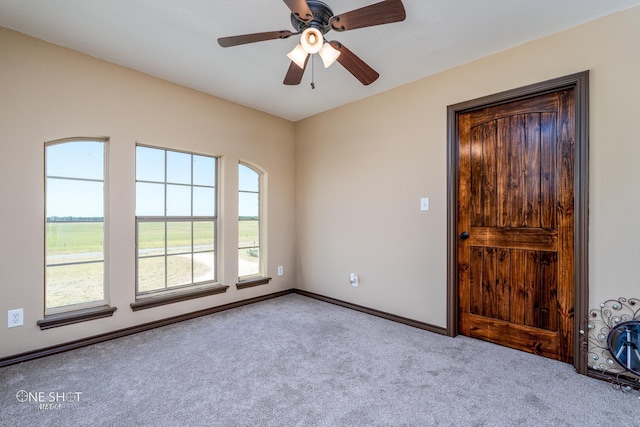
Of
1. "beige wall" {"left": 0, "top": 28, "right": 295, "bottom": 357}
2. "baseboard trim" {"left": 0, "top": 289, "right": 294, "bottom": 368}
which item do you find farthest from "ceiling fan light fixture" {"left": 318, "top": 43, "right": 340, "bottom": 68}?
"baseboard trim" {"left": 0, "top": 289, "right": 294, "bottom": 368}

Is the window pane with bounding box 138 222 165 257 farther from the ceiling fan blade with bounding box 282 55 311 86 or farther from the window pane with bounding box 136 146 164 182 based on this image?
the ceiling fan blade with bounding box 282 55 311 86

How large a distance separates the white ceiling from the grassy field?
5.05 feet

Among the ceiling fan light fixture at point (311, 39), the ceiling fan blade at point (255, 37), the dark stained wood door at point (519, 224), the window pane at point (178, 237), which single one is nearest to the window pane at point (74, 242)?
the window pane at point (178, 237)

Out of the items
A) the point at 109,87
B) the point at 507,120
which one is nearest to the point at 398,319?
the point at 507,120

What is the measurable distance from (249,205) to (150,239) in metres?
1.25

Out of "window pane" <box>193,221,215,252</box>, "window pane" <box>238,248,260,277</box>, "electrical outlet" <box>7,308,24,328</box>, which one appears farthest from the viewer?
"window pane" <box>238,248,260,277</box>

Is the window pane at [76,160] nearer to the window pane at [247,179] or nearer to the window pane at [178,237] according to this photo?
the window pane at [178,237]

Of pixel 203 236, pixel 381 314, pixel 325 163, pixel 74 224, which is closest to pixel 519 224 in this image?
pixel 381 314

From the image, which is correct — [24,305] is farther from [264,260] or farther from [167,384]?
[264,260]

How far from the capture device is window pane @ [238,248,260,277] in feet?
12.5

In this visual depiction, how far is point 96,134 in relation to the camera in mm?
2648

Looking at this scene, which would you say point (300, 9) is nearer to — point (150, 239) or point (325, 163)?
point (325, 163)

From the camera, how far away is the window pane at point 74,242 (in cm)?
251

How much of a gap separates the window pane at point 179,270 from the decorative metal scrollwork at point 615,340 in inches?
140
